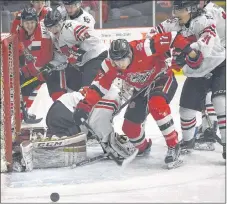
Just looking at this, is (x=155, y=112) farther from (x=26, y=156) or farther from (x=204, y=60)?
(x=26, y=156)

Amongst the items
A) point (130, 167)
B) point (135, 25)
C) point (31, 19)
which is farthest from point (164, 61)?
point (135, 25)

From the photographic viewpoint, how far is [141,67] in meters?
3.48

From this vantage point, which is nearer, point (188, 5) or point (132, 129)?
point (188, 5)

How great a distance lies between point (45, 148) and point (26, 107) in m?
1.45

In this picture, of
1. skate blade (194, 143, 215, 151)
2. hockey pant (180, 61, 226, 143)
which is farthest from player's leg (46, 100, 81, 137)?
skate blade (194, 143, 215, 151)

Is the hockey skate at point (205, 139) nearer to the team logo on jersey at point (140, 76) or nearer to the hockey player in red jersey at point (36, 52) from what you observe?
the team logo on jersey at point (140, 76)

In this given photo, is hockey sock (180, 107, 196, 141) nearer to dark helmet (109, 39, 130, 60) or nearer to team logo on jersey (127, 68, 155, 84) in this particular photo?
team logo on jersey (127, 68, 155, 84)

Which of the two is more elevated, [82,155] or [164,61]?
[164,61]

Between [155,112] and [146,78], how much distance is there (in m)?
0.23

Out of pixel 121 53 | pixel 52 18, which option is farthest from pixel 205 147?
pixel 52 18

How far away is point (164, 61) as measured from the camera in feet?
11.7

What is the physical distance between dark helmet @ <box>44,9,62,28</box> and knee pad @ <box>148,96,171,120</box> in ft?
3.16

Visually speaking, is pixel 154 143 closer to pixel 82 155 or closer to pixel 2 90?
pixel 82 155

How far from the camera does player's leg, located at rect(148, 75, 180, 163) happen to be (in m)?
3.42
